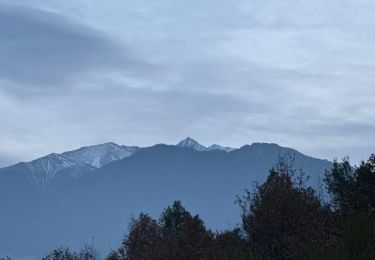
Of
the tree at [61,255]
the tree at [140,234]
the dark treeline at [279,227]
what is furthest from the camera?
the tree at [61,255]

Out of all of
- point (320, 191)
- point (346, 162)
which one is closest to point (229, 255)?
point (320, 191)

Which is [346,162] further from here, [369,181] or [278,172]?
[278,172]

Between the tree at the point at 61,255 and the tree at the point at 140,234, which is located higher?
the tree at the point at 140,234

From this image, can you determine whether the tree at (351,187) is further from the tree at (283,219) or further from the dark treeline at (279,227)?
the tree at (283,219)

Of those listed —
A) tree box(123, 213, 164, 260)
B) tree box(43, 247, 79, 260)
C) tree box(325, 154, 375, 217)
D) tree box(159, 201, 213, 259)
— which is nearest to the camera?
tree box(159, 201, 213, 259)

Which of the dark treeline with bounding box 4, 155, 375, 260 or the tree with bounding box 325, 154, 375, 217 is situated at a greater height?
the tree with bounding box 325, 154, 375, 217

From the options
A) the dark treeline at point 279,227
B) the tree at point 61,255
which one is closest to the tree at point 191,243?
the dark treeline at point 279,227

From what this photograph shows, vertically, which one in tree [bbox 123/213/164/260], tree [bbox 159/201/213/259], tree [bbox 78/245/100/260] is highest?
tree [bbox 123/213/164/260]

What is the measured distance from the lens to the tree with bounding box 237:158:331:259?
1125 inches

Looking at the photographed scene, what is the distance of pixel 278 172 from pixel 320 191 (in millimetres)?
4114

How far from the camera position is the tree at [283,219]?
93.7 feet

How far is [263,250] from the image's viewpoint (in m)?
29.1

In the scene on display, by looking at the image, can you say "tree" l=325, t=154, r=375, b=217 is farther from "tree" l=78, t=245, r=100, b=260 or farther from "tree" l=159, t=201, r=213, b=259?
"tree" l=78, t=245, r=100, b=260

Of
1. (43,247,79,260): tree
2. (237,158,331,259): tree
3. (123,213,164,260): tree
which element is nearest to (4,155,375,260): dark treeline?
(237,158,331,259): tree
